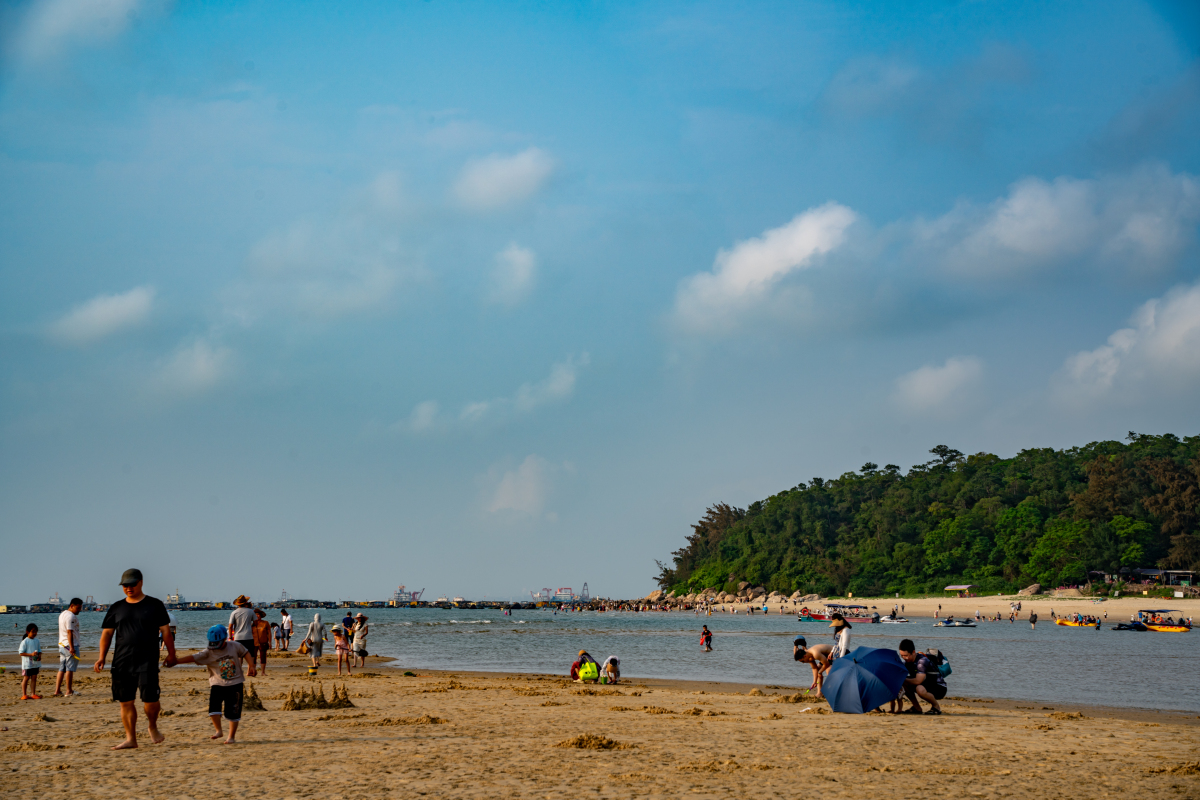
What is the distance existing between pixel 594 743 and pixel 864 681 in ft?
19.8

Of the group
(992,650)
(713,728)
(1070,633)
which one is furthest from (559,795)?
(1070,633)

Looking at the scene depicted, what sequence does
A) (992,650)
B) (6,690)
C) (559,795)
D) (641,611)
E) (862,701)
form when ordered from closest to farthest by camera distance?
1. (559,795)
2. (862,701)
3. (6,690)
4. (992,650)
5. (641,611)

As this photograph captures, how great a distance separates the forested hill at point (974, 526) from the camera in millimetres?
106312

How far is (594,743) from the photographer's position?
40.5 ft

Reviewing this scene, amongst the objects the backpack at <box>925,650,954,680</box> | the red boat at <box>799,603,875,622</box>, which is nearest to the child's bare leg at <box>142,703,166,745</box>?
the backpack at <box>925,650,954,680</box>

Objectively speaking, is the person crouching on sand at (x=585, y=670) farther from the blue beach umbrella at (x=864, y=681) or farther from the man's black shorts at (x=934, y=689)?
the man's black shorts at (x=934, y=689)

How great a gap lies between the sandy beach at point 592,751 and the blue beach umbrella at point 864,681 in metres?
0.35

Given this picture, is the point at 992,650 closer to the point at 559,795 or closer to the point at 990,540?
the point at 559,795

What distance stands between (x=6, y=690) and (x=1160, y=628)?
248 ft

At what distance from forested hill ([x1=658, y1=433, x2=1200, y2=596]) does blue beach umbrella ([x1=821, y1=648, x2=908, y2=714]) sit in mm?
102633

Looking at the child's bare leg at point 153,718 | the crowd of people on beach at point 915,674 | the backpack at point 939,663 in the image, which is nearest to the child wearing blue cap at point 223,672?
the child's bare leg at point 153,718

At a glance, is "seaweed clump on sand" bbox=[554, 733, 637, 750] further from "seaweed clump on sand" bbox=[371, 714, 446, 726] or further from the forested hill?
the forested hill

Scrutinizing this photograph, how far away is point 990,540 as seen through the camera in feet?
412

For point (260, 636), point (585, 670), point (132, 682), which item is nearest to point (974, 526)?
point (585, 670)
